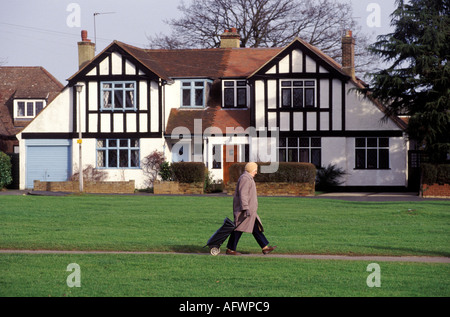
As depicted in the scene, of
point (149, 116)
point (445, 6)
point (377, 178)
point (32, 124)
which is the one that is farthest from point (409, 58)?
point (32, 124)

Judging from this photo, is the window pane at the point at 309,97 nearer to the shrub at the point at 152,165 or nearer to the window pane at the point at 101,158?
the shrub at the point at 152,165

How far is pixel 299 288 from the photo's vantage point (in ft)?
32.8

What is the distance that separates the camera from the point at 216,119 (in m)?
37.3

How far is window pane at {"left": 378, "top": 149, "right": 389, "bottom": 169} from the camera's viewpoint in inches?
1406

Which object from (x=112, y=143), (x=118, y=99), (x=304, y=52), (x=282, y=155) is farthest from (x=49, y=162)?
(x=304, y=52)

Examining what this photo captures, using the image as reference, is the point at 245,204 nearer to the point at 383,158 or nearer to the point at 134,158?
the point at 383,158

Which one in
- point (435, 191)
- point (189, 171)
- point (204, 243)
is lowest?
point (204, 243)

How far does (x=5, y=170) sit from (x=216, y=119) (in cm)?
1068

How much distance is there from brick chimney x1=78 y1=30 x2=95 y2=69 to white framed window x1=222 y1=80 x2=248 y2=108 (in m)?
7.70

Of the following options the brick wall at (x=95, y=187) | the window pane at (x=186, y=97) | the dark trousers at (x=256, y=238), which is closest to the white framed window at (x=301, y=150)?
the window pane at (x=186, y=97)

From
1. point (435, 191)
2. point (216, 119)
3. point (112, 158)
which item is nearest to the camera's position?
point (435, 191)
